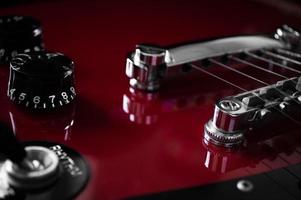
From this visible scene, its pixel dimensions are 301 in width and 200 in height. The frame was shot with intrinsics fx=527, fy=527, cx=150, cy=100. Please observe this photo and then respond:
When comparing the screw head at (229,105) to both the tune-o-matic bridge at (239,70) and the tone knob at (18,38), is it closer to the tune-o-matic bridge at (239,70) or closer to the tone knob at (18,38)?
Answer: the tune-o-matic bridge at (239,70)

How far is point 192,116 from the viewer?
2.07ft

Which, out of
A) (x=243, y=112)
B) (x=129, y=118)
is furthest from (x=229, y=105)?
(x=129, y=118)

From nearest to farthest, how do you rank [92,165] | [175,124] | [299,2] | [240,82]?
[92,165] < [175,124] < [240,82] < [299,2]

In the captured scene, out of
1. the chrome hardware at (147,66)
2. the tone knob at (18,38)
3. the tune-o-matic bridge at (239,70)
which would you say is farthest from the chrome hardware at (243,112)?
the tone knob at (18,38)

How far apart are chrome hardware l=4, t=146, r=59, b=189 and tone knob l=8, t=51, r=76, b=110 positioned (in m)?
0.13

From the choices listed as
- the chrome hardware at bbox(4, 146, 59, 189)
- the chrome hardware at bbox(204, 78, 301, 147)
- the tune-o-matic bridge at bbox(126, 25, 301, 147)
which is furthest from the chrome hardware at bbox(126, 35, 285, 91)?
the chrome hardware at bbox(4, 146, 59, 189)

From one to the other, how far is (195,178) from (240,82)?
0.79 ft

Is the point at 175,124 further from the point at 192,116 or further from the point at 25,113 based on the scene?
the point at 25,113

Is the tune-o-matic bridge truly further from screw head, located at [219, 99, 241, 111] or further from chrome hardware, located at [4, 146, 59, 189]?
chrome hardware, located at [4, 146, 59, 189]

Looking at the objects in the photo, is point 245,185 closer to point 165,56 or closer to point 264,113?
point 264,113

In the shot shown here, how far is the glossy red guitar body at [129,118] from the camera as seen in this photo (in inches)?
20.5

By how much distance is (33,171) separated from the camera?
0.44 m

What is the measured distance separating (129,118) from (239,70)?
211 millimetres

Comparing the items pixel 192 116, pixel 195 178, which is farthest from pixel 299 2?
pixel 195 178
